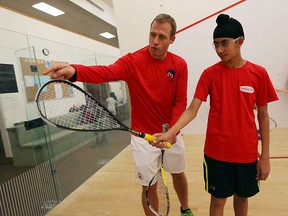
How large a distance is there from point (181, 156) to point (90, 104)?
0.67 m

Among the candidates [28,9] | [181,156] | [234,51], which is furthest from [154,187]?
[28,9]

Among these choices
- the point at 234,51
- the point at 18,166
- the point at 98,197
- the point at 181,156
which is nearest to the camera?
the point at 234,51

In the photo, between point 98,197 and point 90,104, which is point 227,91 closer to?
point 90,104

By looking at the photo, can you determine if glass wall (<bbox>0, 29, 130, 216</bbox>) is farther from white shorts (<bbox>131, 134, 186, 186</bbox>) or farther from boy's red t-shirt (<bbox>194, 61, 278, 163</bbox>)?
boy's red t-shirt (<bbox>194, 61, 278, 163</bbox>)

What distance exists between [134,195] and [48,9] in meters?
3.77

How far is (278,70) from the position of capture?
338 cm

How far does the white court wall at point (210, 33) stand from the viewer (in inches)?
130

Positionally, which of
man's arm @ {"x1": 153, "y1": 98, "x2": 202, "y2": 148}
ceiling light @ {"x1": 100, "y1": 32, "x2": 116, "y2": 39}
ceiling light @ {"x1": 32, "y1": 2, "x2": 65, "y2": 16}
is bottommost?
man's arm @ {"x1": 153, "y1": 98, "x2": 202, "y2": 148}

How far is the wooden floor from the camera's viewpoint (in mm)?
1689

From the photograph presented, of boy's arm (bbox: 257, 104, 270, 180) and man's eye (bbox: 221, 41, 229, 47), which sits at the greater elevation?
man's eye (bbox: 221, 41, 229, 47)

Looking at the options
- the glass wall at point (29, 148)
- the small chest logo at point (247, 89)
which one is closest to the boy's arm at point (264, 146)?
the small chest logo at point (247, 89)

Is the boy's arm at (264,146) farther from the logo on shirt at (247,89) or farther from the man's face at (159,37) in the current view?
the man's face at (159,37)

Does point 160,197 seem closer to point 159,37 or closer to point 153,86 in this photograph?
point 153,86

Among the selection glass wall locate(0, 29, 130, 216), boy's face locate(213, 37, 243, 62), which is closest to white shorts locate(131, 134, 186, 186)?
boy's face locate(213, 37, 243, 62)
